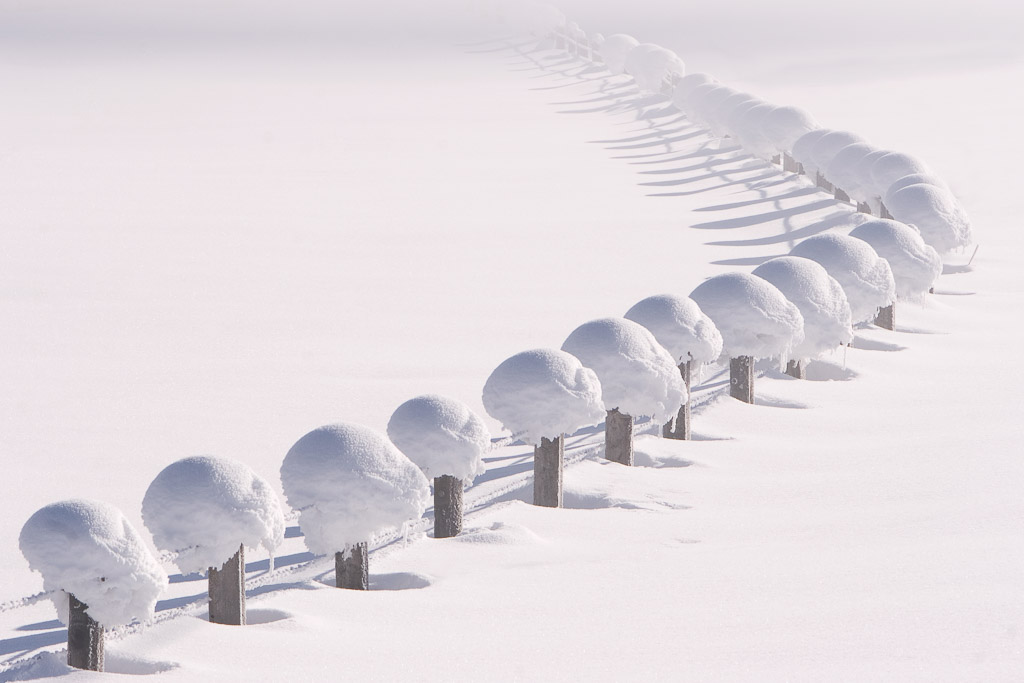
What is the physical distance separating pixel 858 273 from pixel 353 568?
6.85 meters

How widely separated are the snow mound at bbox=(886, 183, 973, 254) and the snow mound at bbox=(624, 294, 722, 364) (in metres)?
6.92

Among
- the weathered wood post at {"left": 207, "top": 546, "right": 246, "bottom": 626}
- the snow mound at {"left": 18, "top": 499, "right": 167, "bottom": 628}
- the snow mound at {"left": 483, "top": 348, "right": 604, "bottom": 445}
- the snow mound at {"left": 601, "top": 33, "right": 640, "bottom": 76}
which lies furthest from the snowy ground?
the snow mound at {"left": 601, "top": 33, "right": 640, "bottom": 76}

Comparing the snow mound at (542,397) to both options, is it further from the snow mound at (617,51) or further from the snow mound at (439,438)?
the snow mound at (617,51)

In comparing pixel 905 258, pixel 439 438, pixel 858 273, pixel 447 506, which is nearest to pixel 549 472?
pixel 447 506

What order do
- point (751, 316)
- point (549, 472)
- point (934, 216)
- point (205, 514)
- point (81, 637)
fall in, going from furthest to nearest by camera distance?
point (934, 216)
point (751, 316)
point (549, 472)
point (205, 514)
point (81, 637)

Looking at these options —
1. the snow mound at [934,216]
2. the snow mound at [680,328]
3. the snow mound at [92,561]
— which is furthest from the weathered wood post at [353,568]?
the snow mound at [934,216]

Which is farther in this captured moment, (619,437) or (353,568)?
(619,437)

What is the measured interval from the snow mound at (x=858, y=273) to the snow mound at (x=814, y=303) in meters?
0.79

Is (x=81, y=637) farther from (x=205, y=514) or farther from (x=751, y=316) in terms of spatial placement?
(x=751, y=316)

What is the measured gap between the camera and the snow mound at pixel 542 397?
8.08 metres

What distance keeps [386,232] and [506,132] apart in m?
15.9

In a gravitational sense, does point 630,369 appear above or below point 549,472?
above

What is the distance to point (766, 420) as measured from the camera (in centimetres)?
1049

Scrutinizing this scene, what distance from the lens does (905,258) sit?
13.1 metres
